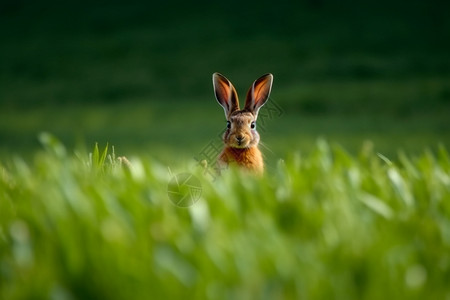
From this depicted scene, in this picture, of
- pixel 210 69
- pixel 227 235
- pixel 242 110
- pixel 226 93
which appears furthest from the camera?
pixel 210 69

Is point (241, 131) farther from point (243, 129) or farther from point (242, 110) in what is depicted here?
point (242, 110)

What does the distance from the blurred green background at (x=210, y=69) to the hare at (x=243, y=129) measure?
6361 millimetres

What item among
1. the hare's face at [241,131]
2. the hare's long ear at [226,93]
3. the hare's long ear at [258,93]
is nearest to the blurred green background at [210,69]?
the hare's long ear at [226,93]

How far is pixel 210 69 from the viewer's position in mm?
17266

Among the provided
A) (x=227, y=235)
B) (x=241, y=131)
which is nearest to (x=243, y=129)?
(x=241, y=131)

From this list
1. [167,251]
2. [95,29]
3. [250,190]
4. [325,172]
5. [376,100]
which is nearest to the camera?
[167,251]

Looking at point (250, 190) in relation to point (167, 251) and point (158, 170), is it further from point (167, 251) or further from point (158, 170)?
point (167, 251)

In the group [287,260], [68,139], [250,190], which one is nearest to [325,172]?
[250,190]

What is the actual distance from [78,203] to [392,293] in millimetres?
817

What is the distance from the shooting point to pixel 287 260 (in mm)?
1754

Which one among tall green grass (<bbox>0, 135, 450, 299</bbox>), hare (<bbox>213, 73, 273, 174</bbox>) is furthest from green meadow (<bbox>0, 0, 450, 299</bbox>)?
hare (<bbox>213, 73, 273, 174</bbox>)

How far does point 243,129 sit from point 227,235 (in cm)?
183

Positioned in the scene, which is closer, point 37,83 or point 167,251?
point 167,251

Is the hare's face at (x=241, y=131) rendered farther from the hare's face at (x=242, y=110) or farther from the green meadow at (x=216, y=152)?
the green meadow at (x=216, y=152)
